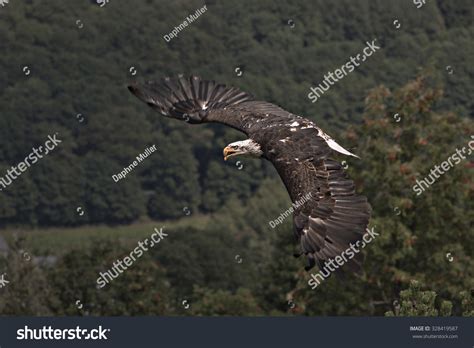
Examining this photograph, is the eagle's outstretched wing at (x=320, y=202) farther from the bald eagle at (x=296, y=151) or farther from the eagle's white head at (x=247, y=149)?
the eagle's white head at (x=247, y=149)

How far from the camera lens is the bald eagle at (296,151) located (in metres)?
21.8

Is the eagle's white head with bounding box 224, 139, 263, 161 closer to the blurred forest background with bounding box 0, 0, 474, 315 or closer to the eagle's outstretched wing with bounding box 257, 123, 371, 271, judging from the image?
the eagle's outstretched wing with bounding box 257, 123, 371, 271

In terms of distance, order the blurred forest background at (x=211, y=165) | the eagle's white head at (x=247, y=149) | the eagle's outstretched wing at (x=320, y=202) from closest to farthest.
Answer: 1. the eagle's outstretched wing at (x=320, y=202)
2. the eagle's white head at (x=247, y=149)
3. the blurred forest background at (x=211, y=165)

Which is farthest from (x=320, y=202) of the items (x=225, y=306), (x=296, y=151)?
(x=225, y=306)

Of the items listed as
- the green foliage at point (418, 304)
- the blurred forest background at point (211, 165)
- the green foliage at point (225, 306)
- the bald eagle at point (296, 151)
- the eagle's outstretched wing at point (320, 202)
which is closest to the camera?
the eagle's outstretched wing at point (320, 202)

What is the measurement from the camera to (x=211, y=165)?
156m

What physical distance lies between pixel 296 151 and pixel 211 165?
133m

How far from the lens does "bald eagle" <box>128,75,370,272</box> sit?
21.8 metres

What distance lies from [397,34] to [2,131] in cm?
6817

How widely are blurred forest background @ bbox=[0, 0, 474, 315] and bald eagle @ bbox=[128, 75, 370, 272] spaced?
2523 millimetres

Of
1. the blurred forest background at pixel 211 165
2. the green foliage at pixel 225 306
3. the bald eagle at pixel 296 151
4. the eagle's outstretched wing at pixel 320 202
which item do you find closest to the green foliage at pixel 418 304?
the blurred forest background at pixel 211 165

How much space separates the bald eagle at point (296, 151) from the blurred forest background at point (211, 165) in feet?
8.28

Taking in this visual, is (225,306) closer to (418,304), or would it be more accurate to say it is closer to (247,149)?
(247,149)

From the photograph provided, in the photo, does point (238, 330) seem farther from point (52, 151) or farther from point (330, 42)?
point (330, 42)
